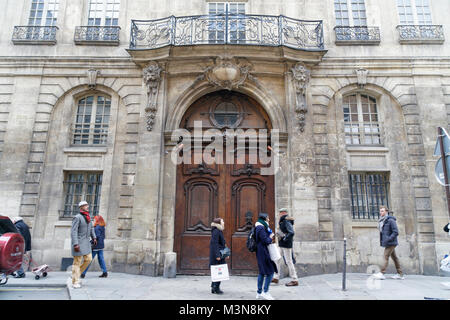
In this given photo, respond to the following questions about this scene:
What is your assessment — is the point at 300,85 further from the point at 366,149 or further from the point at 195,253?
the point at 195,253

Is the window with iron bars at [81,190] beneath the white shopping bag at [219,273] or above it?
above

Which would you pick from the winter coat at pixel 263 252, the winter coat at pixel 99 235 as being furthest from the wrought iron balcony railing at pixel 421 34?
the winter coat at pixel 99 235

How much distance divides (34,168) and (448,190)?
11.3 m

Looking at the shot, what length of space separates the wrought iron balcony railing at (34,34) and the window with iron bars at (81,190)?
495cm

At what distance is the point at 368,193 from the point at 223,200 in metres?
4.80

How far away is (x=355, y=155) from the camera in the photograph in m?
10.4

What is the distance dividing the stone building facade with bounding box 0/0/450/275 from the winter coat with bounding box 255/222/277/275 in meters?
3.17

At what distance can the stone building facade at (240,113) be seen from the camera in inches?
380

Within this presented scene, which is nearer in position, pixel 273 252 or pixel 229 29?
pixel 273 252

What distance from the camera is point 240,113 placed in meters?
10.7

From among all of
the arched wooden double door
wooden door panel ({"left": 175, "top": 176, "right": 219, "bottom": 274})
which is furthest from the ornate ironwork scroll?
wooden door panel ({"left": 175, "top": 176, "right": 219, "bottom": 274})

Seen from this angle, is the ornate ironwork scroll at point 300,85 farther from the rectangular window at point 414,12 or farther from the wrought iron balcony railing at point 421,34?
the rectangular window at point 414,12

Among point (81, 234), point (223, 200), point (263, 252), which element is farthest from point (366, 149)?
point (81, 234)

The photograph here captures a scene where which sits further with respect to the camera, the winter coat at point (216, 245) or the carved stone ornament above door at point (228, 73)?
the carved stone ornament above door at point (228, 73)
